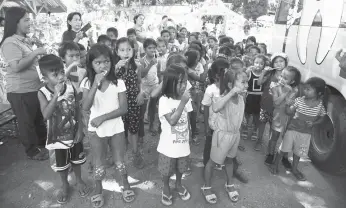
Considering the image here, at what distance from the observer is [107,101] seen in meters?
2.17

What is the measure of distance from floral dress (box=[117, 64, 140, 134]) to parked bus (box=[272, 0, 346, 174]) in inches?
94.4

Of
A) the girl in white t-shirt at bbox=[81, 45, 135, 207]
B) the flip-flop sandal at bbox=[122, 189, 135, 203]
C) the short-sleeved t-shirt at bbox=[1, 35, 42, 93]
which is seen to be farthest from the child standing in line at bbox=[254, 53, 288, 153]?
the short-sleeved t-shirt at bbox=[1, 35, 42, 93]

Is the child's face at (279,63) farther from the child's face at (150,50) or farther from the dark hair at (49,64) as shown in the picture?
the dark hair at (49,64)

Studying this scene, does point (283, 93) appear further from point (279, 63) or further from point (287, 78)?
point (279, 63)

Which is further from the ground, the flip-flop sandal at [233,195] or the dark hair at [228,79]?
the dark hair at [228,79]

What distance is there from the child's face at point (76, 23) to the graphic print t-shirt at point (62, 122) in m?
1.65

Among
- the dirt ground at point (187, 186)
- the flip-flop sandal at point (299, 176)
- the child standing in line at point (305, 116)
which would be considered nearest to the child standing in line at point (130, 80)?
the dirt ground at point (187, 186)

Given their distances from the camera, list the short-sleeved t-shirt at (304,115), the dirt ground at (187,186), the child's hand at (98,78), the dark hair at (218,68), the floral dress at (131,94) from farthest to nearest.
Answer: the floral dress at (131,94) < the short-sleeved t-shirt at (304,115) < the dark hair at (218,68) < the dirt ground at (187,186) < the child's hand at (98,78)

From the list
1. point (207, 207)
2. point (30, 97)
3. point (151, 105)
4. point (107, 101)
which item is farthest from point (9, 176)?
point (207, 207)

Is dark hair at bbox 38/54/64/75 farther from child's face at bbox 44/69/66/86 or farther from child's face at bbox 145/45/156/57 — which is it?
child's face at bbox 145/45/156/57

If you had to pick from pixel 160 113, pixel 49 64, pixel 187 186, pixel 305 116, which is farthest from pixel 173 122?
pixel 305 116

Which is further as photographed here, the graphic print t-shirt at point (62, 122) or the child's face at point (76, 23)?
the child's face at point (76, 23)

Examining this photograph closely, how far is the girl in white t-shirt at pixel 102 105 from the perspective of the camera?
6.84 ft

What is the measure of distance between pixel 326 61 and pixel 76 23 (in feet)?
11.8
